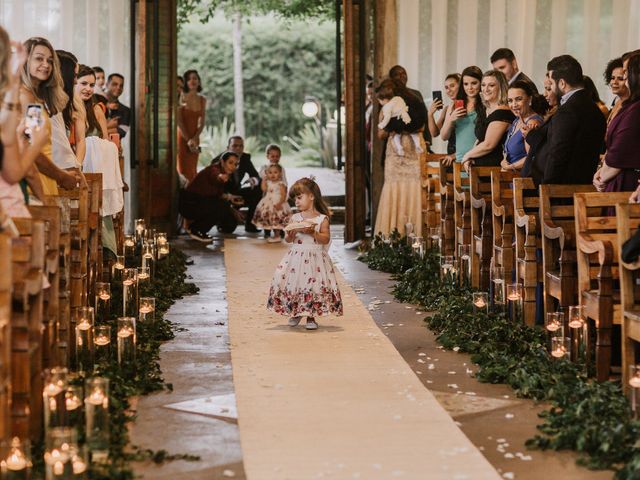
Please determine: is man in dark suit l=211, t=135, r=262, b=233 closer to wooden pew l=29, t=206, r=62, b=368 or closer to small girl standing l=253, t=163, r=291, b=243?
small girl standing l=253, t=163, r=291, b=243

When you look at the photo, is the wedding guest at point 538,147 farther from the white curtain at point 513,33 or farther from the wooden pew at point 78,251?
the white curtain at point 513,33

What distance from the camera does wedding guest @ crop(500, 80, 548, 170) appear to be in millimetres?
8586

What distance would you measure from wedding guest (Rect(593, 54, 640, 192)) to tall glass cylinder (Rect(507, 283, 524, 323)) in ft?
2.95

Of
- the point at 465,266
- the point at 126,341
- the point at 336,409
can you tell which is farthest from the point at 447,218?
the point at 336,409

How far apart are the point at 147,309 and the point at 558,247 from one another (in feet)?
8.21

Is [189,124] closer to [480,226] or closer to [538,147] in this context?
[480,226]

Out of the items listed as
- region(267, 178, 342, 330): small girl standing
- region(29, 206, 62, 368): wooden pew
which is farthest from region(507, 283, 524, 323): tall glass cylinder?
region(29, 206, 62, 368): wooden pew

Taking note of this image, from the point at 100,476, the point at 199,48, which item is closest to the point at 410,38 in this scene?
the point at 100,476

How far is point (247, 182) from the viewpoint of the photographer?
15.1 m

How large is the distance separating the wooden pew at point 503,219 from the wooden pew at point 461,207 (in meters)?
0.77

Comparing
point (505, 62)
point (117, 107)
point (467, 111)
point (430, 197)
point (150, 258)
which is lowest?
point (150, 258)

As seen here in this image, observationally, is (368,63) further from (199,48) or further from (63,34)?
(199,48)

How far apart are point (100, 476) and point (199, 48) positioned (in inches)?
846

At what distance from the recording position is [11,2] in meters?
12.9
